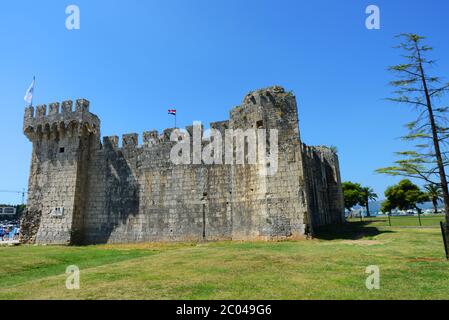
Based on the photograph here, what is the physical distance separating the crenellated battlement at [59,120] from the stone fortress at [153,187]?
0.08 m

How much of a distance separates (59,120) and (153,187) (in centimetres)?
903

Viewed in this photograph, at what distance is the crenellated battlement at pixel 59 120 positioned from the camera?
24.0 m

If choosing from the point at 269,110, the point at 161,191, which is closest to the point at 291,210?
the point at 269,110

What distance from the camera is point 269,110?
747 inches

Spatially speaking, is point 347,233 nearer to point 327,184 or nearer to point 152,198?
point 152,198

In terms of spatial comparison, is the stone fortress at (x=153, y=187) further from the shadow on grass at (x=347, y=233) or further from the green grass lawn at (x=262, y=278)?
the green grass lawn at (x=262, y=278)

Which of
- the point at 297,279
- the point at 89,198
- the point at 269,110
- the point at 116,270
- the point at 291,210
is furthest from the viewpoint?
the point at 89,198

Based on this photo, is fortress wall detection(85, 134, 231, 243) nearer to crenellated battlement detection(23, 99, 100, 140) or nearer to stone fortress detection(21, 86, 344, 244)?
stone fortress detection(21, 86, 344, 244)

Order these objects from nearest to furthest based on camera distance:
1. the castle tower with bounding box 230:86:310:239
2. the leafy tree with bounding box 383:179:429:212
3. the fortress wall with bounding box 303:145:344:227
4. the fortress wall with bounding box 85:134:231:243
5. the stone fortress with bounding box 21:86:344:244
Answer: the castle tower with bounding box 230:86:310:239, the stone fortress with bounding box 21:86:344:244, the fortress wall with bounding box 85:134:231:243, the fortress wall with bounding box 303:145:344:227, the leafy tree with bounding box 383:179:429:212

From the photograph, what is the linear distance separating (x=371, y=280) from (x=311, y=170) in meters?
20.3

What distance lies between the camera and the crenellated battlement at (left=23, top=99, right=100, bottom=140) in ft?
78.6

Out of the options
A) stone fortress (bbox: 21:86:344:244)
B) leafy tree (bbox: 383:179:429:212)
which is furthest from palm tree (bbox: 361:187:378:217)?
stone fortress (bbox: 21:86:344:244)
